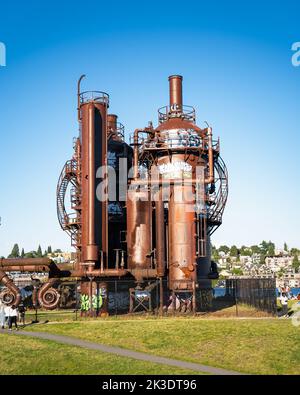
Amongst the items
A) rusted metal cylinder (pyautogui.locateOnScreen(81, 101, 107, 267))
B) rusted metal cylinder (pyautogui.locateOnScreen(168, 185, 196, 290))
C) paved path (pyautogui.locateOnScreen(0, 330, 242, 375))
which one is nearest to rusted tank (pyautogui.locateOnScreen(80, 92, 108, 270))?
rusted metal cylinder (pyautogui.locateOnScreen(81, 101, 107, 267))

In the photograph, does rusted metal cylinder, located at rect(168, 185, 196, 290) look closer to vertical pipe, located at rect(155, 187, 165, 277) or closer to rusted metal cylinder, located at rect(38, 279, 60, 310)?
vertical pipe, located at rect(155, 187, 165, 277)

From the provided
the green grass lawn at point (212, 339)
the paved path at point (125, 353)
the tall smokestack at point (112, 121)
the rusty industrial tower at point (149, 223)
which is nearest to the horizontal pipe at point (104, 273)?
the rusty industrial tower at point (149, 223)

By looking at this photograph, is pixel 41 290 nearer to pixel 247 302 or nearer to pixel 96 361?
pixel 247 302

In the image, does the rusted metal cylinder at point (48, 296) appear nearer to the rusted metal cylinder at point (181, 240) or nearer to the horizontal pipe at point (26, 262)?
the horizontal pipe at point (26, 262)

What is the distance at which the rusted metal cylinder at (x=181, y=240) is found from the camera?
48000mm

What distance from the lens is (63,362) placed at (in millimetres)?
25938

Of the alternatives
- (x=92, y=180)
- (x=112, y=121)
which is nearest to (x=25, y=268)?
(x=92, y=180)

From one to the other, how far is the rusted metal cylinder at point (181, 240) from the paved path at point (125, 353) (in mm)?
16701

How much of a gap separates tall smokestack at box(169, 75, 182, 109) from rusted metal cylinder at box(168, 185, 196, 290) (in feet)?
43.7

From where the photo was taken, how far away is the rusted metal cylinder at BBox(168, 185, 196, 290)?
48000 mm

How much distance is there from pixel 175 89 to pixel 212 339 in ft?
114

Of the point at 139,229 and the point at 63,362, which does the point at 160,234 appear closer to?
the point at 139,229
